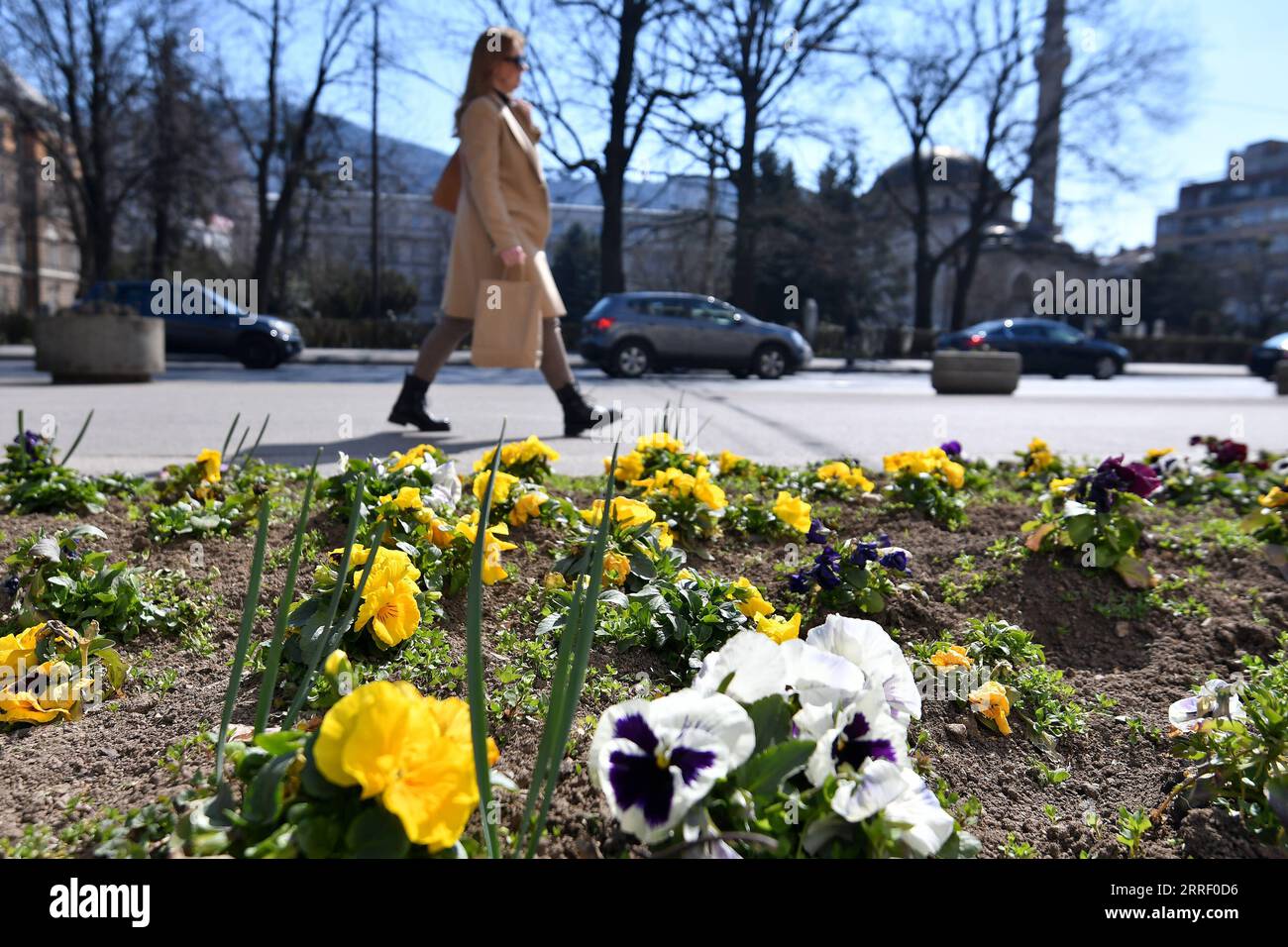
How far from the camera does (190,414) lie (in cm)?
810

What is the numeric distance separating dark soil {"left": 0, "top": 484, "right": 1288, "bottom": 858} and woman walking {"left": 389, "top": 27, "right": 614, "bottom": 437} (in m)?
3.14

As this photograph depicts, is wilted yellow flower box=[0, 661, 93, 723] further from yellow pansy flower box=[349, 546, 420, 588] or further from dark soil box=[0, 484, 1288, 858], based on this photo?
yellow pansy flower box=[349, 546, 420, 588]

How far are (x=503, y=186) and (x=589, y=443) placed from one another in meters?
1.62

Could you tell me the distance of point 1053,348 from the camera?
26.1 meters

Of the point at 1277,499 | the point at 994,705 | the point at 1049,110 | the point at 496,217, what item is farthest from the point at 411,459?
the point at 1049,110

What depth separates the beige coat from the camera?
582cm

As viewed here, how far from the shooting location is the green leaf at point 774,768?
1384mm

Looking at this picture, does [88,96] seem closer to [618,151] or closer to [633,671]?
[618,151]

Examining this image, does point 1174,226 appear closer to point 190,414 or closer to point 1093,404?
point 1093,404

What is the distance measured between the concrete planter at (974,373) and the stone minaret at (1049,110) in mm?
23416

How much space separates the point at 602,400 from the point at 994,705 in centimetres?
954

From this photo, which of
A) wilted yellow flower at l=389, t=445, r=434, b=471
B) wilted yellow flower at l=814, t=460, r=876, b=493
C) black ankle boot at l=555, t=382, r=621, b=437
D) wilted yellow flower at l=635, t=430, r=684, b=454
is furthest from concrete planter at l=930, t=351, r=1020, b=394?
wilted yellow flower at l=389, t=445, r=434, b=471

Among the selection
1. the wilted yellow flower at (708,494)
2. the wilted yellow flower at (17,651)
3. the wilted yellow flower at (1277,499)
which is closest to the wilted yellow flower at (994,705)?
the wilted yellow flower at (708,494)

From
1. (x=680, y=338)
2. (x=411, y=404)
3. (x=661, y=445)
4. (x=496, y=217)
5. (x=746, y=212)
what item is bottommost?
(x=661, y=445)
